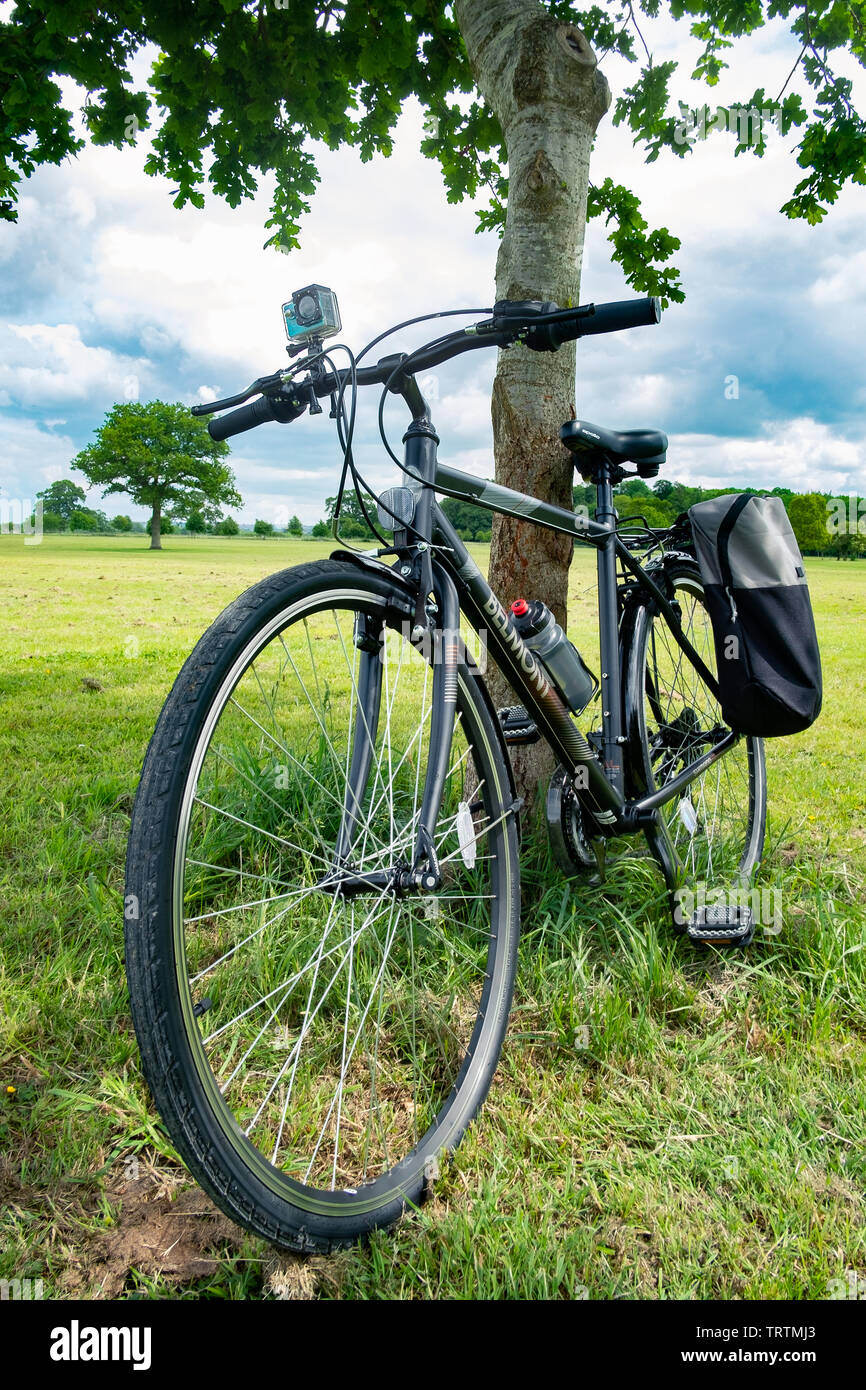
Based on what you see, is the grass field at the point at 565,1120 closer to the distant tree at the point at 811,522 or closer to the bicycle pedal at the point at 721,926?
the bicycle pedal at the point at 721,926

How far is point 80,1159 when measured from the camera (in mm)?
1712

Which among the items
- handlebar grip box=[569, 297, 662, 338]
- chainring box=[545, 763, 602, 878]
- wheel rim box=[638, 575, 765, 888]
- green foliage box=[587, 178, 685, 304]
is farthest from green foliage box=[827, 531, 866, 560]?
handlebar grip box=[569, 297, 662, 338]

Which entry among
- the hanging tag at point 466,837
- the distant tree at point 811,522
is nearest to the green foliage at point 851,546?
the distant tree at point 811,522

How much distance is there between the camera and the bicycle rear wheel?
2707 mm

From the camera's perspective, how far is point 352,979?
200cm

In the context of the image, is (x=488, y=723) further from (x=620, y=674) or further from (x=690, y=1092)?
(x=690, y=1092)

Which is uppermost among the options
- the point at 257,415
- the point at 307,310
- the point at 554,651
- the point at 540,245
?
the point at 540,245

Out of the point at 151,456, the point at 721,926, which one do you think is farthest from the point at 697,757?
the point at 151,456

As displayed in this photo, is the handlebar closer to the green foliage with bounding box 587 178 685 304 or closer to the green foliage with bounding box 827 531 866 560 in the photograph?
the green foliage with bounding box 587 178 685 304

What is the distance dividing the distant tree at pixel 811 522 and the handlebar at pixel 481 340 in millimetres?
53826

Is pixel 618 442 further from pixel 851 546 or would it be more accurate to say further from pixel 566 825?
pixel 851 546

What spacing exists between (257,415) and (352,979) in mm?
1375

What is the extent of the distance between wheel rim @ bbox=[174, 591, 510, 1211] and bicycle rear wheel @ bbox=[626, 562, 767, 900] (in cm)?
79

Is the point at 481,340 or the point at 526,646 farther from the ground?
the point at 481,340
